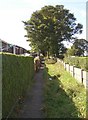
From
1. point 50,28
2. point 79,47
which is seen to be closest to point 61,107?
point 50,28

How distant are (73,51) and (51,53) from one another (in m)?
4.21

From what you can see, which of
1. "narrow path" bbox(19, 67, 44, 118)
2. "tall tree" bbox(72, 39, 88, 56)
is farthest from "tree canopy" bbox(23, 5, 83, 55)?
"narrow path" bbox(19, 67, 44, 118)

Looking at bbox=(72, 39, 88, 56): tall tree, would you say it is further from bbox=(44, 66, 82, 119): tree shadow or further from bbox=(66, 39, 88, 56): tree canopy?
bbox=(44, 66, 82, 119): tree shadow

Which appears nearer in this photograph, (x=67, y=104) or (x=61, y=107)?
(x=61, y=107)

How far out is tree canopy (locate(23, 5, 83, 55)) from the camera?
186 feet

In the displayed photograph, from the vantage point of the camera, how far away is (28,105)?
1236 centimetres

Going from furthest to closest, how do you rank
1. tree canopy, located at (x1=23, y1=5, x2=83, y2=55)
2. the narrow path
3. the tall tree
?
the tall tree, tree canopy, located at (x1=23, y1=5, x2=83, y2=55), the narrow path

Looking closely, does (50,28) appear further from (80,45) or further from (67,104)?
(67,104)

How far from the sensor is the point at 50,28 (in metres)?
57.0

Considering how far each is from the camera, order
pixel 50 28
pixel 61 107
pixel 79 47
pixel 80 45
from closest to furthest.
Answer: pixel 61 107 < pixel 50 28 < pixel 79 47 < pixel 80 45

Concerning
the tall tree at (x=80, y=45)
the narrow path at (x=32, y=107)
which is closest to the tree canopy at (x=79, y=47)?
the tall tree at (x=80, y=45)

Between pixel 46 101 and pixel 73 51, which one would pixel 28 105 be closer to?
pixel 46 101

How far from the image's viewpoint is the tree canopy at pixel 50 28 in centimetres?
5656

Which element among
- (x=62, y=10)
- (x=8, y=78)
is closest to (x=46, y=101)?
Answer: (x=8, y=78)
